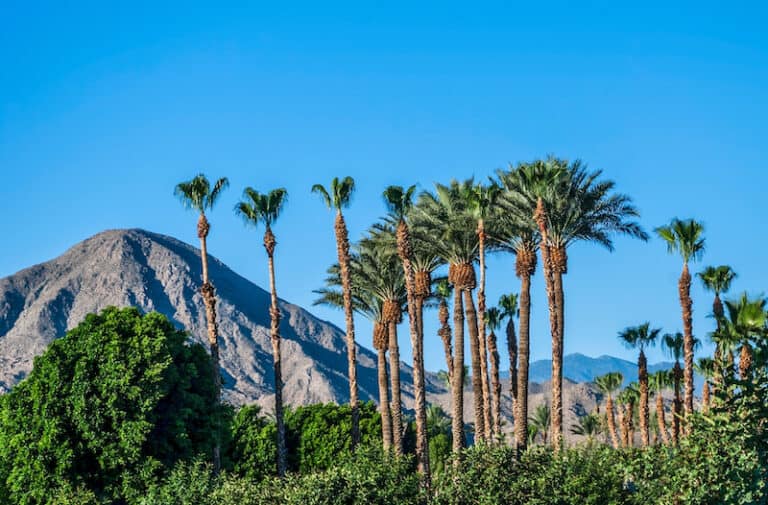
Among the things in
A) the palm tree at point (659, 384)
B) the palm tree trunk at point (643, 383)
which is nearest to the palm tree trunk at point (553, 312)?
the palm tree trunk at point (643, 383)

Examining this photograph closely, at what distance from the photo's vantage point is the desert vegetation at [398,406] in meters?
22.6

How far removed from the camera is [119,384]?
41.5 metres

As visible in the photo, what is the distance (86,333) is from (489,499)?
973 inches

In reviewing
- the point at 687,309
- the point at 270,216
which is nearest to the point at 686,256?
the point at 687,309

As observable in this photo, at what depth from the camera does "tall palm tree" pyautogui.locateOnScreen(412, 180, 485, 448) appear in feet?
169

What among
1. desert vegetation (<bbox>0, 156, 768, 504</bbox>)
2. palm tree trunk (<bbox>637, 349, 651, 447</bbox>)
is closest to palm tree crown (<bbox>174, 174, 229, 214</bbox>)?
desert vegetation (<bbox>0, 156, 768, 504</bbox>)

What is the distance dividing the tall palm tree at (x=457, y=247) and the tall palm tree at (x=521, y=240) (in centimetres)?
182

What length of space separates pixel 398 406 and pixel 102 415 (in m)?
17.0

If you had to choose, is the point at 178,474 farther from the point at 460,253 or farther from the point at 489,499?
the point at 460,253

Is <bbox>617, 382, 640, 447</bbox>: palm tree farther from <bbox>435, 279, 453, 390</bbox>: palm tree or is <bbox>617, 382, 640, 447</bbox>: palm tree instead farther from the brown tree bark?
the brown tree bark

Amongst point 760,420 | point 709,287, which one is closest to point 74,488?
point 760,420

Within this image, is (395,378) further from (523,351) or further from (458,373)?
(523,351)

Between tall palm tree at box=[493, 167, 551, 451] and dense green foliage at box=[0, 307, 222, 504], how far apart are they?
14.7m

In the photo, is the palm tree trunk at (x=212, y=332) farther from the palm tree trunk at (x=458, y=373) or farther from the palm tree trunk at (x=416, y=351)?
the palm tree trunk at (x=458, y=373)
